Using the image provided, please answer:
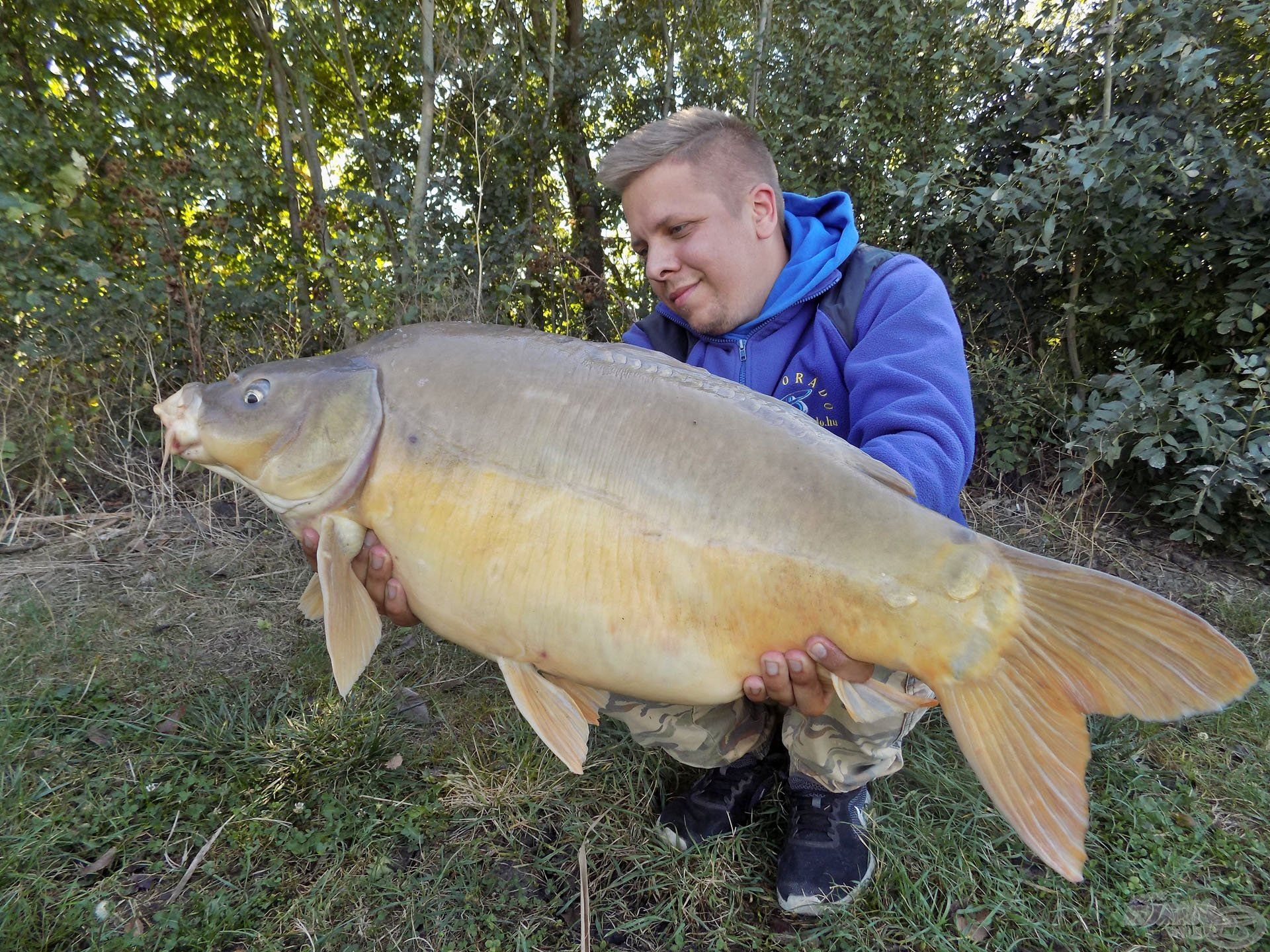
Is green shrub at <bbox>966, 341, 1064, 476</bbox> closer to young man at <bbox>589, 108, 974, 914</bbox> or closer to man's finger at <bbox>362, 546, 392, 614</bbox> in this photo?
young man at <bbox>589, 108, 974, 914</bbox>

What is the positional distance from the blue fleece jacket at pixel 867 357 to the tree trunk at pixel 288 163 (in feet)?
7.48

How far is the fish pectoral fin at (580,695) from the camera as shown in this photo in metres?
1.24

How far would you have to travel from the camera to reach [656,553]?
1074 millimetres

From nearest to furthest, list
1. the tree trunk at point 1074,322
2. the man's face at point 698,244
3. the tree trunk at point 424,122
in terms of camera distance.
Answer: the man's face at point 698,244 < the tree trunk at point 1074,322 < the tree trunk at point 424,122

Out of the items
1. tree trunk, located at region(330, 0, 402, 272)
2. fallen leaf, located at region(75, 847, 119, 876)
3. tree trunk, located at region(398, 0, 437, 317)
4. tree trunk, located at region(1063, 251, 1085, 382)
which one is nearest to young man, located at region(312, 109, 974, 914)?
fallen leaf, located at region(75, 847, 119, 876)

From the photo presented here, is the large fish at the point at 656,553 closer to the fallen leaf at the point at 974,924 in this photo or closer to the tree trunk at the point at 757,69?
the fallen leaf at the point at 974,924

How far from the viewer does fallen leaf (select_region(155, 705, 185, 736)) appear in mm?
1646

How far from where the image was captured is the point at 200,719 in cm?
168

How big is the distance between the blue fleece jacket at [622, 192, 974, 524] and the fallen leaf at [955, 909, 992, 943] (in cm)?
78

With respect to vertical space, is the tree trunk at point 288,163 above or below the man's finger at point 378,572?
above

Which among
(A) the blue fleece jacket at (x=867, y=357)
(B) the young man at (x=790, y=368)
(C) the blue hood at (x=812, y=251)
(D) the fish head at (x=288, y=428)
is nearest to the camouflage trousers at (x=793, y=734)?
(B) the young man at (x=790, y=368)

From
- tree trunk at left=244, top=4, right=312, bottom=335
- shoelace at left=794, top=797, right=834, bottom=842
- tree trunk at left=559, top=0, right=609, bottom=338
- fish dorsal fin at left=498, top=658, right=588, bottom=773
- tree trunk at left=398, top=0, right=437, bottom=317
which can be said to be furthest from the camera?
tree trunk at left=559, top=0, right=609, bottom=338

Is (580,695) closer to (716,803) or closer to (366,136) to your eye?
(716,803)

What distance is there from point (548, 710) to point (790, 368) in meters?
0.98
